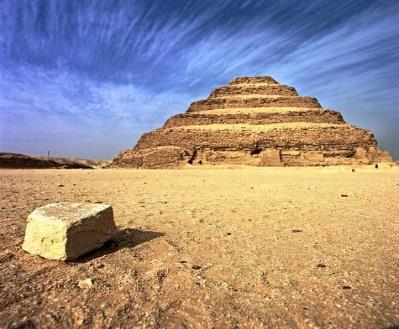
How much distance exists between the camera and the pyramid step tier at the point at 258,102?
44.7 meters

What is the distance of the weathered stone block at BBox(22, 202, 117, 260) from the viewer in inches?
125

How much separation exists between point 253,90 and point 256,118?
9.34m

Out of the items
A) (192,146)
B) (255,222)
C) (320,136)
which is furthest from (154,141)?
(255,222)

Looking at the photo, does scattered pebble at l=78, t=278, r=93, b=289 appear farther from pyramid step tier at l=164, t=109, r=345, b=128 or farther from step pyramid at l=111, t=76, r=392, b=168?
pyramid step tier at l=164, t=109, r=345, b=128

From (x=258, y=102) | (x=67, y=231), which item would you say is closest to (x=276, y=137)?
(x=258, y=102)

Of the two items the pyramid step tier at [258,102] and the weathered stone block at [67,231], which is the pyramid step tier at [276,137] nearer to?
the pyramid step tier at [258,102]

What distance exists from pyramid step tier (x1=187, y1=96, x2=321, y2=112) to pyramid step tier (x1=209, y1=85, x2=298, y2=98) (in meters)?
2.41

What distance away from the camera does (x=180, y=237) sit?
4.23 meters

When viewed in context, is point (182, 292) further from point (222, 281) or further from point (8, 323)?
point (8, 323)

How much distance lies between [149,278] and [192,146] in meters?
34.5

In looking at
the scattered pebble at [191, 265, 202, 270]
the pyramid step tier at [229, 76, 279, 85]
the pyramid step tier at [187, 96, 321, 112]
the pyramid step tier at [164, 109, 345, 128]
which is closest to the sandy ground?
the scattered pebble at [191, 265, 202, 270]

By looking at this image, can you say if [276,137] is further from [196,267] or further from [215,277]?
[215,277]

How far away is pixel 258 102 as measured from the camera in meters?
44.9

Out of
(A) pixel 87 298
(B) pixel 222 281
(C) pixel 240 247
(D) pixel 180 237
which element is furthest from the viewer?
(D) pixel 180 237
